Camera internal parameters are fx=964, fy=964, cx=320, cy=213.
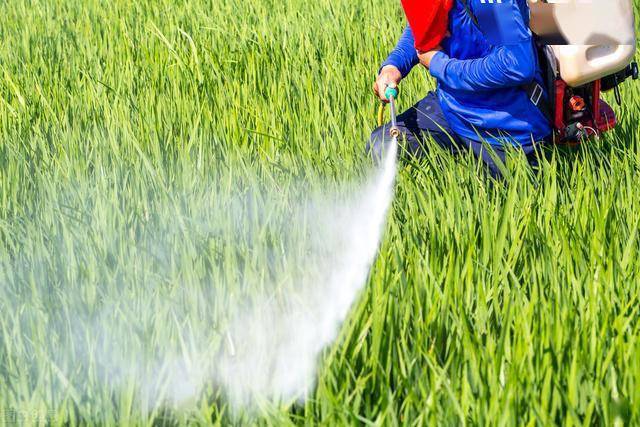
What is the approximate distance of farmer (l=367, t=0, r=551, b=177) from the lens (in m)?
2.20

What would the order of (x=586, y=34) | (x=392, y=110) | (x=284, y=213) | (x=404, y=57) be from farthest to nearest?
(x=404, y=57)
(x=392, y=110)
(x=586, y=34)
(x=284, y=213)

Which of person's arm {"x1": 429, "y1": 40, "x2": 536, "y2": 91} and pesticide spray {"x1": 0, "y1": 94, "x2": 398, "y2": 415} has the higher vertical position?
person's arm {"x1": 429, "y1": 40, "x2": 536, "y2": 91}

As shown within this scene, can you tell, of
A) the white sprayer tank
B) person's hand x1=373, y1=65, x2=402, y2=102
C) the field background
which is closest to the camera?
the field background

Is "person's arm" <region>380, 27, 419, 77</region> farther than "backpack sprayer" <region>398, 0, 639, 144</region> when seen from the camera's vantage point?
Yes

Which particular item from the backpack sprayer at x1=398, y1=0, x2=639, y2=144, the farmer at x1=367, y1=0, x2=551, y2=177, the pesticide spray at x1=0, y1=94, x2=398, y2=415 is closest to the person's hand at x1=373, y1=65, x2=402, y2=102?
the farmer at x1=367, y1=0, x2=551, y2=177

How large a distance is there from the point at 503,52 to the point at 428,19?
0.72 ft

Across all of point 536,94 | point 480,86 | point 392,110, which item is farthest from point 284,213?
point 536,94

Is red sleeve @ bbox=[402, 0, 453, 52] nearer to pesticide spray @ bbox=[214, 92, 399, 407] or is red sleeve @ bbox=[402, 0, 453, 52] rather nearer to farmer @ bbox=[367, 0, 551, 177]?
farmer @ bbox=[367, 0, 551, 177]

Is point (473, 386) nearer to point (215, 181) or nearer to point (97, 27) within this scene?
point (215, 181)

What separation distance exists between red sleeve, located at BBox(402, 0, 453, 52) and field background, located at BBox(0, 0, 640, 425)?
0.29 meters

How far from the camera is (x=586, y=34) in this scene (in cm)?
215

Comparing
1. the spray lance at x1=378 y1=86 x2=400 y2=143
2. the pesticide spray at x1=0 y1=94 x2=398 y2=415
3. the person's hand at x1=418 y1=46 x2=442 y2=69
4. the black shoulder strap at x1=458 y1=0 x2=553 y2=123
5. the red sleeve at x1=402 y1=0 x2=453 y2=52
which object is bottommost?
the pesticide spray at x1=0 y1=94 x2=398 y2=415

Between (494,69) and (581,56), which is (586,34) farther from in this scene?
(494,69)

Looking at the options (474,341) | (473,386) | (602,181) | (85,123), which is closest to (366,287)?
(474,341)
